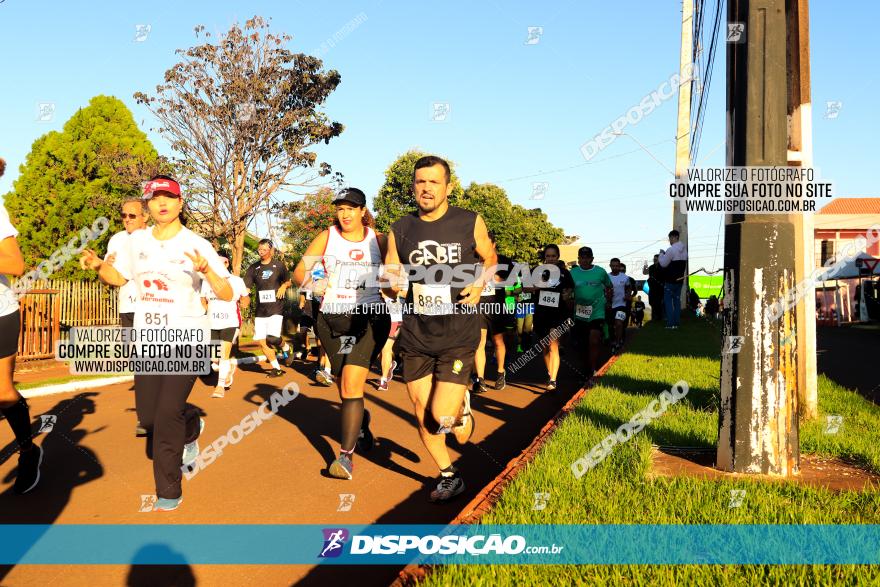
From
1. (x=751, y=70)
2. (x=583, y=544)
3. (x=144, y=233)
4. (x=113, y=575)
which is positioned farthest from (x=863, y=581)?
(x=144, y=233)

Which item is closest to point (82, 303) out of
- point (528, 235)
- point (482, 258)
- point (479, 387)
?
point (479, 387)

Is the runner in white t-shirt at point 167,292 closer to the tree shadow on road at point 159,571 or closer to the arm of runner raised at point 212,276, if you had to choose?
the arm of runner raised at point 212,276

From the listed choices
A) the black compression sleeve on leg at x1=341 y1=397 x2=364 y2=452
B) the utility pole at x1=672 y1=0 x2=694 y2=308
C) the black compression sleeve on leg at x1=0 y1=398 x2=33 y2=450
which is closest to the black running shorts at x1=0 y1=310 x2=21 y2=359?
the black compression sleeve on leg at x1=0 y1=398 x2=33 y2=450

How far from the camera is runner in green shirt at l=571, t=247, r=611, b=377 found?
1117 centimetres

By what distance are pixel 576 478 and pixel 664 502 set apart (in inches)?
27.8

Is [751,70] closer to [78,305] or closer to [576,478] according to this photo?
[576,478]

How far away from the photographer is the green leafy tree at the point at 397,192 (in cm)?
5834

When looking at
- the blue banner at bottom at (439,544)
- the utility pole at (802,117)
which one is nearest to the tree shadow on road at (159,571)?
the blue banner at bottom at (439,544)

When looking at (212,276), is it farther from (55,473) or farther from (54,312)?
(54,312)

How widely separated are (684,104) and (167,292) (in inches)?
984

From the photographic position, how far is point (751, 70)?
4.72 meters

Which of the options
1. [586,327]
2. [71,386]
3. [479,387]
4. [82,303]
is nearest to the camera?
[479,387]

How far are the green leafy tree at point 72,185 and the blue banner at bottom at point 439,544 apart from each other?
19.8 metres

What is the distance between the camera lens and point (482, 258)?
536 cm
